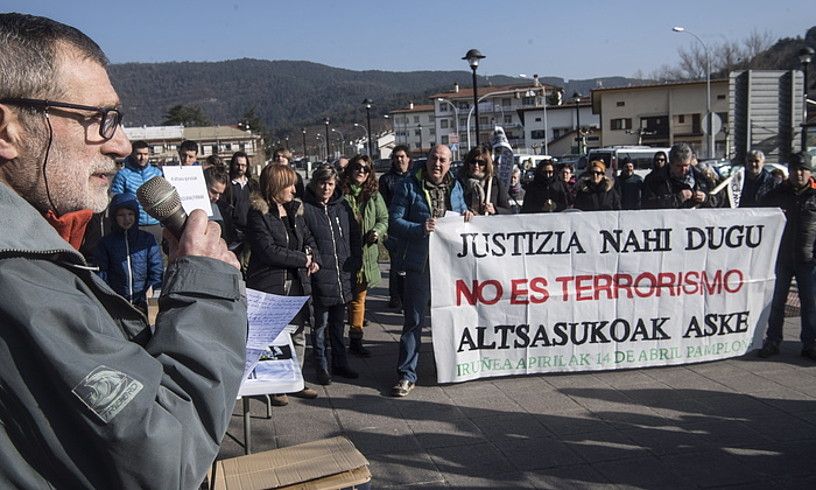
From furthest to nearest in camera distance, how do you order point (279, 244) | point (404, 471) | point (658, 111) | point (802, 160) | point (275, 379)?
point (658, 111) < point (802, 160) < point (279, 244) < point (404, 471) < point (275, 379)

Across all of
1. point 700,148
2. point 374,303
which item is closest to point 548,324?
point 374,303

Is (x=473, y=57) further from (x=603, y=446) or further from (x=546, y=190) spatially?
(x=603, y=446)

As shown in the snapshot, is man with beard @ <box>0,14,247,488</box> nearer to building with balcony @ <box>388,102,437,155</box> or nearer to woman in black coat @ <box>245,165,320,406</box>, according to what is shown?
woman in black coat @ <box>245,165,320,406</box>

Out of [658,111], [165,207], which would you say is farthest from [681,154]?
[658,111]

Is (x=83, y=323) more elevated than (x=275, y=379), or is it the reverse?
(x=83, y=323)

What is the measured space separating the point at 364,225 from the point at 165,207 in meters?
5.64

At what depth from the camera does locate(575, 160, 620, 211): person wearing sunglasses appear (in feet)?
29.4

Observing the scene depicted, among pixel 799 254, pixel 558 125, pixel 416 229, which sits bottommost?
pixel 799 254

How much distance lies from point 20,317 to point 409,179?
5.07 metres

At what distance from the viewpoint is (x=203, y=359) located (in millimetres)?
1289

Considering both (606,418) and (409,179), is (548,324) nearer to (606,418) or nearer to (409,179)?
(606,418)

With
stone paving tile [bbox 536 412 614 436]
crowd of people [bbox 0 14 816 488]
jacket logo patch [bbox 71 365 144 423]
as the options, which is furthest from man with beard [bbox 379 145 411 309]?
jacket logo patch [bbox 71 365 144 423]

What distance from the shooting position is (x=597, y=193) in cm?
898

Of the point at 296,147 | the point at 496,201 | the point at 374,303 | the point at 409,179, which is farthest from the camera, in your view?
the point at 296,147
